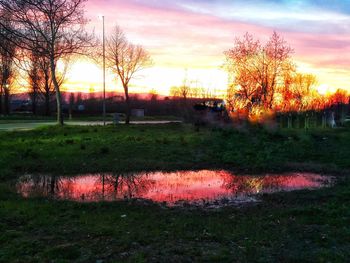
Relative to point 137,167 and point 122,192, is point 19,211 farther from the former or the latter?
A: point 137,167

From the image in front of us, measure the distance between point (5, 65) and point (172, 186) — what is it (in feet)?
130

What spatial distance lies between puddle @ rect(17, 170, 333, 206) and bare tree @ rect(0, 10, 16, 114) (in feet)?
11.7

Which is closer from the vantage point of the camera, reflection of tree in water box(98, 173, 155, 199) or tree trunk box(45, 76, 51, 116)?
reflection of tree in water box(98, 173, 155, 199)

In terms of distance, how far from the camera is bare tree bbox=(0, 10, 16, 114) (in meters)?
9.93

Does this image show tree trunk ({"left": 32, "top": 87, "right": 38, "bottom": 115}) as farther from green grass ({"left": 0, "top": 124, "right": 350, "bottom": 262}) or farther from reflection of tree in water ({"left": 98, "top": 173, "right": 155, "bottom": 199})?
reflection of tree in water ({"left": 98, "top": 173, "right": 155, "bottom": 199})

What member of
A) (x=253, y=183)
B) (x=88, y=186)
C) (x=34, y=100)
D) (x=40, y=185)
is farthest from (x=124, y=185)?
(x=34, y=100)

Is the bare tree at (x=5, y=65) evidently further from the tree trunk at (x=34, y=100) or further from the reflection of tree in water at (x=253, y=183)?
the reflection of tree in water at (x=253, y=183)

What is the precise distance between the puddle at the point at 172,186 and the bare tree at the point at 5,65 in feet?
11.7

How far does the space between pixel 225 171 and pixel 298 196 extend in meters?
4.23

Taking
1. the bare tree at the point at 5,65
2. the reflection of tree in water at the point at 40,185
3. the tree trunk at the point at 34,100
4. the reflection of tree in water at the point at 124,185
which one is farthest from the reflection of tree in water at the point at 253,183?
the tree trunk at the point at 34,100

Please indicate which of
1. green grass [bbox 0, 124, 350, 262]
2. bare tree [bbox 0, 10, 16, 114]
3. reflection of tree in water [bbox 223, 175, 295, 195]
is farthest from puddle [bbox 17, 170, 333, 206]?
bare tree [bbox 0, 10, 16, 114]

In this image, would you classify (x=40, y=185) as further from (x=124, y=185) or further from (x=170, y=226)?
→ (x=170, y=226)

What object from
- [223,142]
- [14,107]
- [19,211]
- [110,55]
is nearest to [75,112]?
[14,107]

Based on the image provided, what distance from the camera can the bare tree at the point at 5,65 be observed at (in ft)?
32.6
